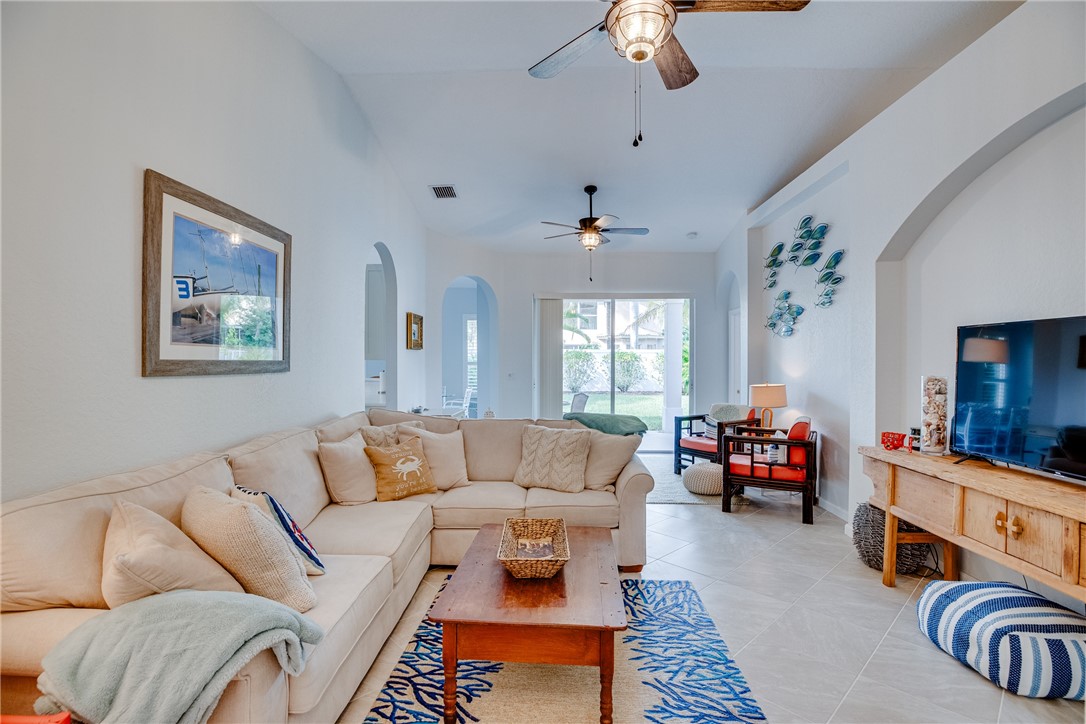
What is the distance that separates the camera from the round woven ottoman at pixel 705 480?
4.76 m

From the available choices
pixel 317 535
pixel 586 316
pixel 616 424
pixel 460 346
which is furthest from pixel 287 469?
pixel 460 346

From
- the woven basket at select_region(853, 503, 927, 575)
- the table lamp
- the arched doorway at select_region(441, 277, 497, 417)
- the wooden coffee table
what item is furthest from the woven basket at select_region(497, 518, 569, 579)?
the arched doorway at select_region(441, 277, 497, 417)

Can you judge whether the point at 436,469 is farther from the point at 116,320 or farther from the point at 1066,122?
the point at 1066,122

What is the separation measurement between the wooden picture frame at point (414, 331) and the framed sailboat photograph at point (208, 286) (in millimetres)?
2281

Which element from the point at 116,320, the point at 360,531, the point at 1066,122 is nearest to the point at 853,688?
the point at 360,531

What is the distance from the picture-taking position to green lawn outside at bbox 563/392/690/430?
301 inches

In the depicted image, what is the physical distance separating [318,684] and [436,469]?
183 cm

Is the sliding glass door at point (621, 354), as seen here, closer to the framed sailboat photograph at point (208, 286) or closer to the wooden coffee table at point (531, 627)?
the framed sailboat photograph at point (208, 286)

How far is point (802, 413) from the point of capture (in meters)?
4.79

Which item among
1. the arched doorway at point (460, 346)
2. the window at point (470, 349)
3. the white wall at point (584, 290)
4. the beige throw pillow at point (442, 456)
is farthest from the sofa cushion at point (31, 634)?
the window at point (470, 349)

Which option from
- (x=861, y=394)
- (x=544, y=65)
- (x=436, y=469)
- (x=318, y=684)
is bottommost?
(x=318, y=684)

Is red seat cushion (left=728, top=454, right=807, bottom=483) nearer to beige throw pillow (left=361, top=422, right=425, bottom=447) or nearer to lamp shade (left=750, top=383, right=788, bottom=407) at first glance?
lamp shade (left=750, top=383, right=788, bottom=407)

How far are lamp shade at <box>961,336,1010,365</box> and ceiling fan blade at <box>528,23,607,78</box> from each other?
7.79 feet

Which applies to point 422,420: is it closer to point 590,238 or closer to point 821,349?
point 590,238
